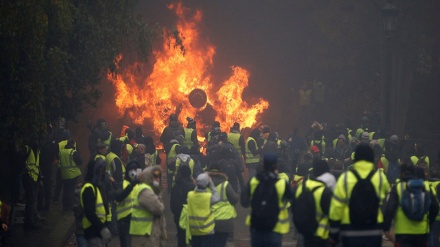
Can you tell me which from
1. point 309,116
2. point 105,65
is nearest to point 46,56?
point 105,65

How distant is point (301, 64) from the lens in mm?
38562

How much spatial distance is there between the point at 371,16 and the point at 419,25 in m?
2.52

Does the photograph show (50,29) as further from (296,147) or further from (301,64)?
(301,64)

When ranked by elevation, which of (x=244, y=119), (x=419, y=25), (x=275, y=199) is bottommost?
(x=275, y=199)

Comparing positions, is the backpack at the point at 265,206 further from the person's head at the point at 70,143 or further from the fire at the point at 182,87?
the fire at the point at 182,87

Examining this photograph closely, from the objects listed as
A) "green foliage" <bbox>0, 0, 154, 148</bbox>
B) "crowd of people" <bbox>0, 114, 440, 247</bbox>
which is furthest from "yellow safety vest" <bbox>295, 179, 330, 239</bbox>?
"green foliage" <bbox>0, 0, 154, 148</bbox>

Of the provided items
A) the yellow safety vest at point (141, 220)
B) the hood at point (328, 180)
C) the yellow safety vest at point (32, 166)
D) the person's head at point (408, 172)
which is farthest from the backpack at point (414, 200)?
the yellow safety vest at point (32, 166)

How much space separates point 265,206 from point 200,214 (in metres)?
1.83

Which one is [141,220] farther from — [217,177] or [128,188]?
[217,177]

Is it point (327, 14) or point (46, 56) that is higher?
point (327, 14)

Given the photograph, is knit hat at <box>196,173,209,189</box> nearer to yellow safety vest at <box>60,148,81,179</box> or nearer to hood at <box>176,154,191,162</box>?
hood at <box>176,154,191,162</box>

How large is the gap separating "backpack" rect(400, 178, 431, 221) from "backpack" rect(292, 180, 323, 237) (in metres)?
1.35

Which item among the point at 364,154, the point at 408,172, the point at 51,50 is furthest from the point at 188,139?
the point at 364,154

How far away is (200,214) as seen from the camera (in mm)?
12477
